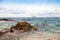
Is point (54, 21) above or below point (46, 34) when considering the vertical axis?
above

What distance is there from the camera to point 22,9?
2322mm

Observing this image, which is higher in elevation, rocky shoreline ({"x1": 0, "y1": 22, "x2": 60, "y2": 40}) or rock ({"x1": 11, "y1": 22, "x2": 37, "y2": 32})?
rock ({"x1": 11, "y1": 22, "x2": 37, "y2": 32})

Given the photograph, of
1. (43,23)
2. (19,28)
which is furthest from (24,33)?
(43,23)

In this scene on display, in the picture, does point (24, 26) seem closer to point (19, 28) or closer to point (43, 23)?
point (19, 28)

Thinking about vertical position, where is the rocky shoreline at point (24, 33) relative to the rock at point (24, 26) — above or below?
below

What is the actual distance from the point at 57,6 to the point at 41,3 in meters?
0.31

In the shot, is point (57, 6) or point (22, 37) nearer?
point (22, 37)

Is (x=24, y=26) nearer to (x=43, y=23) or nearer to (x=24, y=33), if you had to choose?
(x=24, y=33)

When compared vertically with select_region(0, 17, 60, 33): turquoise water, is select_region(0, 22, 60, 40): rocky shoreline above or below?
below

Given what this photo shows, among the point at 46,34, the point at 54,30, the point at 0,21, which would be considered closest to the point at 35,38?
the point at 46,34

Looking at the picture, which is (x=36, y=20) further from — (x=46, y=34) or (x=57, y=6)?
(x=57, y=6)

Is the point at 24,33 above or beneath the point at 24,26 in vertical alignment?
beneath

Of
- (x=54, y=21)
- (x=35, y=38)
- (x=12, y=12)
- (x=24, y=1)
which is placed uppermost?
(x=24, y=1)

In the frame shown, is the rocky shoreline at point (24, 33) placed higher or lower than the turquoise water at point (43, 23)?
lower
